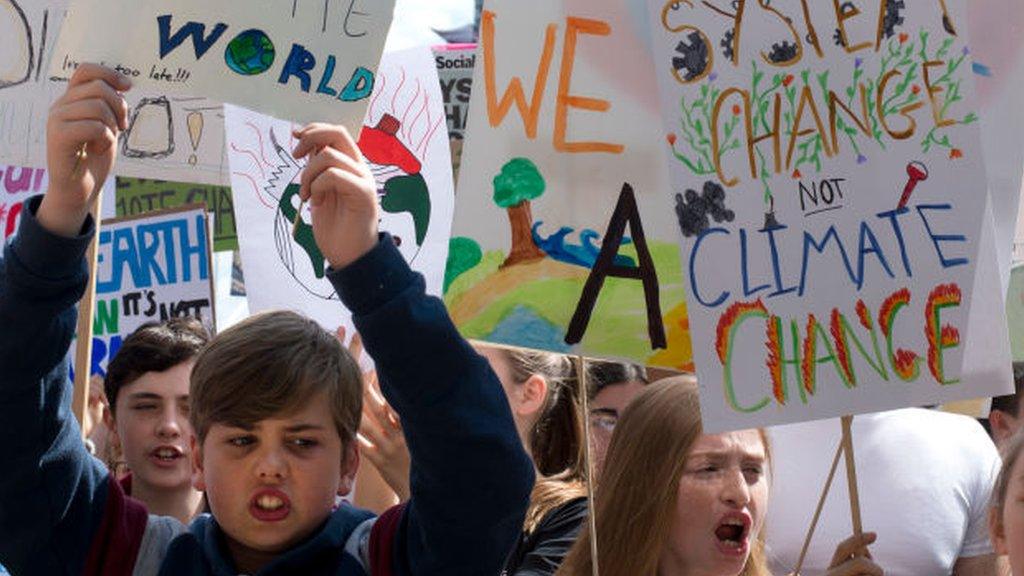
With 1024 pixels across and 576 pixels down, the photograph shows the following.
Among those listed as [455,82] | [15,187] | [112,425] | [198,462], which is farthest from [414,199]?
[198,462]

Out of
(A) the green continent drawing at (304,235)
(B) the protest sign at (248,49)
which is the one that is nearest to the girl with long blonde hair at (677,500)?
(B) the protest sign at (248,49)

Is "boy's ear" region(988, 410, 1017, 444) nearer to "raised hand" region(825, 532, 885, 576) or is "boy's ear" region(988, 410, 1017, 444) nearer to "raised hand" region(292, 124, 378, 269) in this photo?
"raised hand" region(825, 532, 885, 576)

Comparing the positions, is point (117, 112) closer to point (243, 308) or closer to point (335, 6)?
point (335, 6)

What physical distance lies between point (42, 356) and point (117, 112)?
398mm

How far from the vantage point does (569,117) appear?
3.41 meters

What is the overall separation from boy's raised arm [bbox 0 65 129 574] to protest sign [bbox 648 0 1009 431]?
0.98 m

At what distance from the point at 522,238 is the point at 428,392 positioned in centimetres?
65

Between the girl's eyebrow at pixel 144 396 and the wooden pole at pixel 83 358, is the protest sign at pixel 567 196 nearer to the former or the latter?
the wooden pole at pixel 83 358

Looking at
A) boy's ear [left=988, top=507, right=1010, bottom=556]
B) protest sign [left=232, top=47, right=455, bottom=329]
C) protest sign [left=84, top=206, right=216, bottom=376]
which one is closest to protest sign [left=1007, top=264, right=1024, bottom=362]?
protest sign [left=232, top=47, right=455, bottom=329]

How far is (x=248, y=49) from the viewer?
331cm

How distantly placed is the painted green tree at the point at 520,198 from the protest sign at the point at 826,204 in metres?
0.27

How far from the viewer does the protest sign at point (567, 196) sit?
331cm

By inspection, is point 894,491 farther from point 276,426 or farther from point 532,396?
point 276,426

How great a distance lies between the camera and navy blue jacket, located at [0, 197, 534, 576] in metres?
2.75
